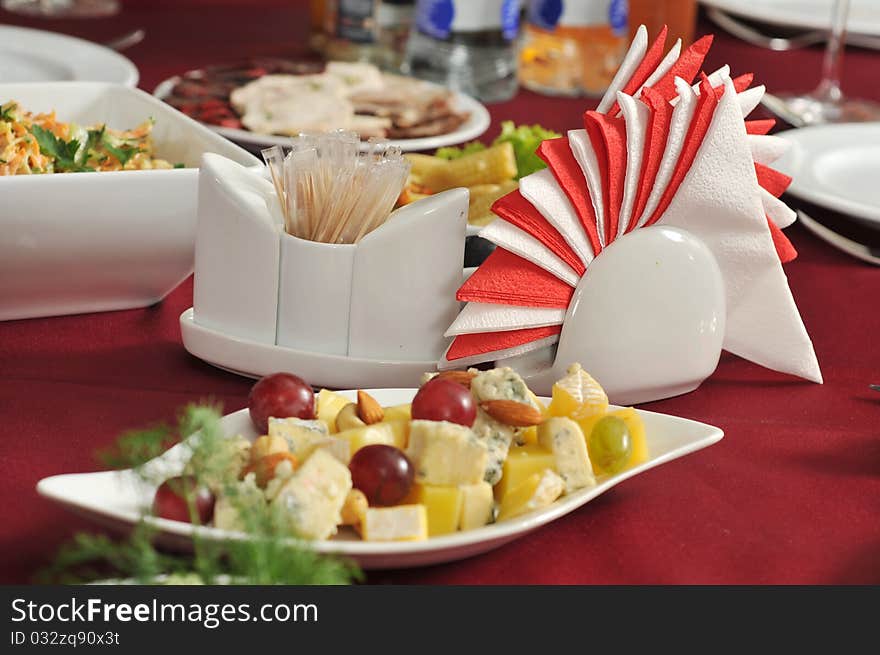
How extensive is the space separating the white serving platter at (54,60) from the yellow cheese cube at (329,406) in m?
0.91

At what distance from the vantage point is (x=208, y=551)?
630mm

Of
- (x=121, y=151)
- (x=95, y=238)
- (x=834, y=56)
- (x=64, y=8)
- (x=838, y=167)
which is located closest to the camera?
(x=95, y=238)

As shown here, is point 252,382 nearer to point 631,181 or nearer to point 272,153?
point 272,153

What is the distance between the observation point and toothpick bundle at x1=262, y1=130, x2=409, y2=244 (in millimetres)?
895

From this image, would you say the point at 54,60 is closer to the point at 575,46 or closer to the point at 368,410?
the point at 575,46

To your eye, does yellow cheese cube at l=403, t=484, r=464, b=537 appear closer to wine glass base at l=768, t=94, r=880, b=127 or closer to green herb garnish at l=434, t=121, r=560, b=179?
green herb garnish at l=434, t=121, r=560, b=179

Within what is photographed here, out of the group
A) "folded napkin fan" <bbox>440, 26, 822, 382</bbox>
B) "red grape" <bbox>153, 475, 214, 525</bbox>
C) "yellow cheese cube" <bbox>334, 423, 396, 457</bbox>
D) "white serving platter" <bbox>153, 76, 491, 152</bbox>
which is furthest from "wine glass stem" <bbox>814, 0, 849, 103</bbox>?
"red grape" <bbox>153, 475, 214, 525</bbox>

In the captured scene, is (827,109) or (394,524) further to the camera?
(827,109)

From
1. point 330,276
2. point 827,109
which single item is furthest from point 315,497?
point 827,109

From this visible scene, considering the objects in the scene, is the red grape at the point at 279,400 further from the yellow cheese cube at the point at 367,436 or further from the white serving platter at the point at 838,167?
the white serving platter at the point at 838,167

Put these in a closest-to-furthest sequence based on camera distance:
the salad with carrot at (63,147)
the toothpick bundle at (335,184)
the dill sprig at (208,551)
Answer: the dill sprig at (208,551) < the toothpick bundle at (335,184) < the salad with carrot at (63,147)

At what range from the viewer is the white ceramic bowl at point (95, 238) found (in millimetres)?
950

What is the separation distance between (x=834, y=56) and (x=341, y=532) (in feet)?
4.64

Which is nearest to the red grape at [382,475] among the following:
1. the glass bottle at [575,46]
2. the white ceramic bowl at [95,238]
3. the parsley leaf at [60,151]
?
the white ceramic bowl at [95,238]
